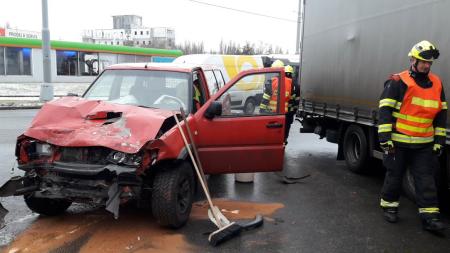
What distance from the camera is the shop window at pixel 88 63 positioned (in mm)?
28453

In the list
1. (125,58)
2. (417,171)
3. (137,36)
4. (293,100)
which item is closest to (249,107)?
(417,171)

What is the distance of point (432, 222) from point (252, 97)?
2.64 meters

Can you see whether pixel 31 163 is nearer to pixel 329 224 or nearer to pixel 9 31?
pixel 329 224

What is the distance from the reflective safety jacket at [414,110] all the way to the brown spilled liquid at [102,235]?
72.8 inches

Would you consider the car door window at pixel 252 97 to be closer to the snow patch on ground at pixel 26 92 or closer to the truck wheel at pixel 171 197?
the truck wheel at pixel 171 197

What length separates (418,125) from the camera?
→ 15.6ft

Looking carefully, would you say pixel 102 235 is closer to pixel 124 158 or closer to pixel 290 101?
pixel 124 158

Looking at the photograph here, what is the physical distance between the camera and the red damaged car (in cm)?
425

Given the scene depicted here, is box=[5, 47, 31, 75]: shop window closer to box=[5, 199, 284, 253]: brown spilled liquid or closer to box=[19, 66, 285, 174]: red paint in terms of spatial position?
box=[19, 66, 285, 174]: red paint

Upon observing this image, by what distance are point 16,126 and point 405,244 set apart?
430 inches

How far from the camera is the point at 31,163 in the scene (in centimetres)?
440

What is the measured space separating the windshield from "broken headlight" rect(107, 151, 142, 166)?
1.24m

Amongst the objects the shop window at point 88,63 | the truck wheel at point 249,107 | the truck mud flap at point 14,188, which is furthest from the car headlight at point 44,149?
the shop window at point 88,63

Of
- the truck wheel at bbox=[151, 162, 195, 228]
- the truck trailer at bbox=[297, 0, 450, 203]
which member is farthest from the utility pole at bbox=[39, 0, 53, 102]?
the truck wheel at bbox=[151, 162, 195, 228]
